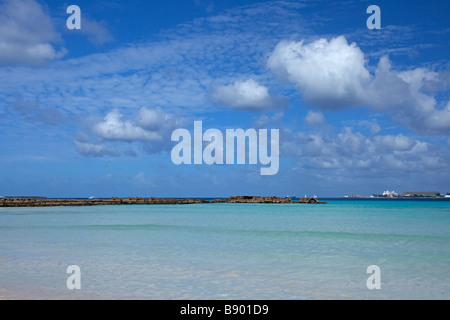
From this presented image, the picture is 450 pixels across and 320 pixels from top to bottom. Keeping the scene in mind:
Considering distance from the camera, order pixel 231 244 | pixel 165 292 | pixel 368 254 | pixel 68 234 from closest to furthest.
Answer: pixel 165 292 → pixel 368 254 → pixel 231 244 → pixel 68 234
